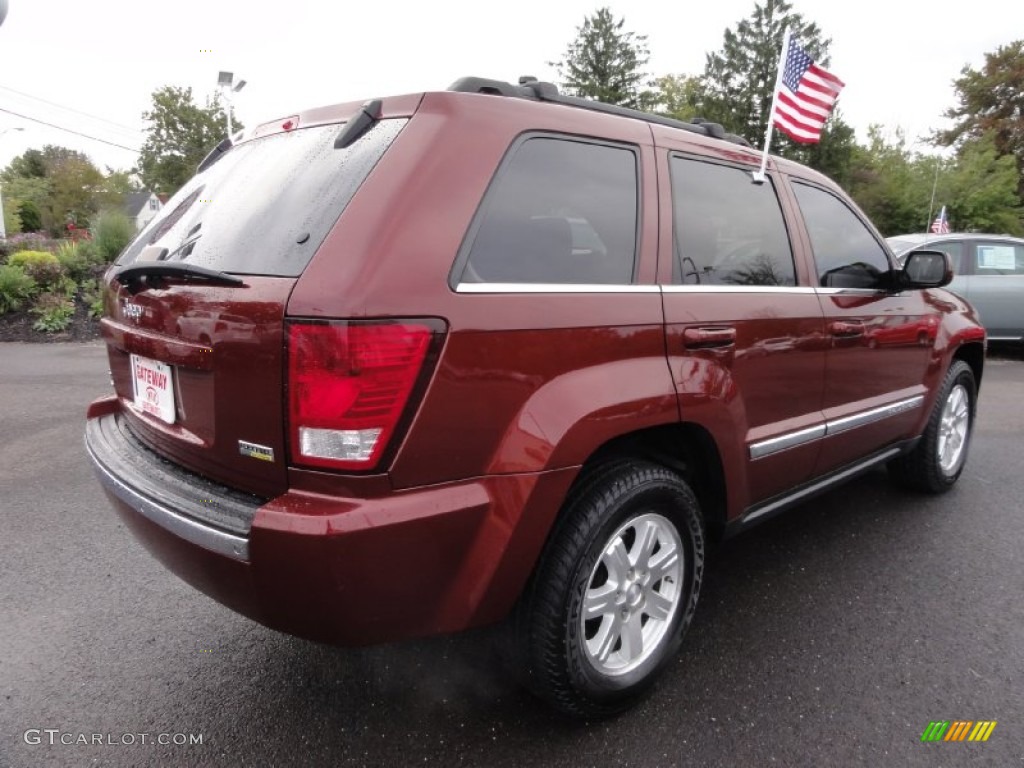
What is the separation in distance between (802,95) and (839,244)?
1316 millimetres

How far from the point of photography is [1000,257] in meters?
8.97

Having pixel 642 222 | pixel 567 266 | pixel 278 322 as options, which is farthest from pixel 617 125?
pixel 278 322

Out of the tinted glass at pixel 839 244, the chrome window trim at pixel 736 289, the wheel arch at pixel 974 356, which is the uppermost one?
the tinted glass at pixel 839 244

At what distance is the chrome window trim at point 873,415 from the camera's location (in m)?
2.92

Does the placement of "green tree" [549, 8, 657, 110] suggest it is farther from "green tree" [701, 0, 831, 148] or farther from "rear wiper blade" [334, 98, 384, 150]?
"rear wiper blade" [334, 98, 384, 150]

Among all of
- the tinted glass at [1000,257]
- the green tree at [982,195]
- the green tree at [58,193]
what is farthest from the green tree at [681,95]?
the green tree at [58,193]

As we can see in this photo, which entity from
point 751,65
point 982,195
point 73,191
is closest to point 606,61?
point 751,65

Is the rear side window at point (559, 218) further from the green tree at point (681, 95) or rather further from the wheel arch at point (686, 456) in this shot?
the green tree at point (681, 95)

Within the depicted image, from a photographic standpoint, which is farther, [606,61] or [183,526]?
[606,61]

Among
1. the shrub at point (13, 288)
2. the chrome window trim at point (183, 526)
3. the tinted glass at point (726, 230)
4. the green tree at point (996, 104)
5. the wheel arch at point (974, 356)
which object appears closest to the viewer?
the chrome window trim at point (183, 526)

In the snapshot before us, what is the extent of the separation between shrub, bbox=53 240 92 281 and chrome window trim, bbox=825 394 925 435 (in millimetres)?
12415

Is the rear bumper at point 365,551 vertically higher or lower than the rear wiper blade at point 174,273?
lower

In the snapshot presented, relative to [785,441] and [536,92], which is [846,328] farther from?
[536,92]

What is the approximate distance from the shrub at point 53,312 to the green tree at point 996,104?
38485 mm
